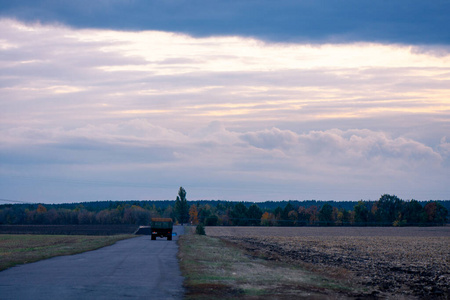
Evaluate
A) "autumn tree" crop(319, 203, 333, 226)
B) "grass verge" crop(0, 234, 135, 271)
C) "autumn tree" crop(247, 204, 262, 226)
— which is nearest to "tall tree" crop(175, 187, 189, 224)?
"autumn tree" crop(247, 204, 262, 226)

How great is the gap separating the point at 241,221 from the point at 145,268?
518 ft

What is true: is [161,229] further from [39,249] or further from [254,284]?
[254,284]

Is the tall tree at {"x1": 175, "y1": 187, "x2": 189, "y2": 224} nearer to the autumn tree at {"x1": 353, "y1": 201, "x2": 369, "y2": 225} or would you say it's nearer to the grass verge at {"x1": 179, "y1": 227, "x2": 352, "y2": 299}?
the autumn tree at {"x1": 353, "y1": 201, "x2": 369, "y2": 225}

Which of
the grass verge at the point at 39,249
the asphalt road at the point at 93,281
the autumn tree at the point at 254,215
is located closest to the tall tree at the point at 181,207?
the autumn tree at the point at 254,215

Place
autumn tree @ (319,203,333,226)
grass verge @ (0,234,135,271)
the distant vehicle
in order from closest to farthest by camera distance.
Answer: grass verge @ (0,234,135,271) → the distant vehicle → autumn tree @ (319,203,333,226)

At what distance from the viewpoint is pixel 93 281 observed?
19.1 metres

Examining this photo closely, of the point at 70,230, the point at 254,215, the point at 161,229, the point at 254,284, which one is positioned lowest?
the point at 254,284

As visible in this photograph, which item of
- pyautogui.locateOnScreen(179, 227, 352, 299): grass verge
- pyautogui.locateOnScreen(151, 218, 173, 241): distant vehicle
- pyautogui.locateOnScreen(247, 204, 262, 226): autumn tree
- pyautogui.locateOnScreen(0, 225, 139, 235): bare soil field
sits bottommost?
pyautogui.locateOnScreen(179, 227, 352, 299): grass verge

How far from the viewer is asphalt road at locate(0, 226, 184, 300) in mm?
16030

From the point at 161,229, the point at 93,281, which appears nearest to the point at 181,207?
the point at 161,229

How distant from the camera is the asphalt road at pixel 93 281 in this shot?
16030 millimetres

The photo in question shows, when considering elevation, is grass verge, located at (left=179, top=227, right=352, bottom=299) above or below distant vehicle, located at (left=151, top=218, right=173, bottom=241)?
below

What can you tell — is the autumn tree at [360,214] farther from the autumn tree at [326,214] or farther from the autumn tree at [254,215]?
the autumn tree at [254,215]

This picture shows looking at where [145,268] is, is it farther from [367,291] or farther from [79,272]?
[367,291]
